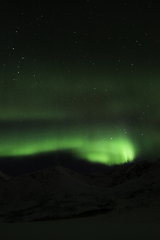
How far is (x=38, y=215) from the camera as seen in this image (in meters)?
26.2

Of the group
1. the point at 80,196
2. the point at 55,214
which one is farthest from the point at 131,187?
the point at 55,214

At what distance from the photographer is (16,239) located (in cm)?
1199

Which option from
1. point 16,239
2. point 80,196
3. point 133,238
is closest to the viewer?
point 133,238

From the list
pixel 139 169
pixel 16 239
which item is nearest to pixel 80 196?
pixel 16 239

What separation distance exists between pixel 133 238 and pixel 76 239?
2868mm

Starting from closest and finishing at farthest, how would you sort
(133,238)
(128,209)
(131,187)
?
(133,238)
(128,209)
(131,187)

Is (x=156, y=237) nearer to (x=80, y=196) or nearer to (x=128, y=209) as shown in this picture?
(x=128, y=209)

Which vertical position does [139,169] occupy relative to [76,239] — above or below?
above

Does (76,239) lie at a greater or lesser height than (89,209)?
lesser

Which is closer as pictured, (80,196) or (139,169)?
(80,196)

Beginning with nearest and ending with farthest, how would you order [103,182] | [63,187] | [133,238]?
[133,238] < [63,187] < [103,182]

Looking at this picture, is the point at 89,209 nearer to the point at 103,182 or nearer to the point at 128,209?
the point at 128,209

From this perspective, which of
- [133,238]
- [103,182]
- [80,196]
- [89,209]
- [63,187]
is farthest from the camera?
[103,182]

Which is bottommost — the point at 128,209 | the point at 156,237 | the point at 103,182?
the point at 156,237
